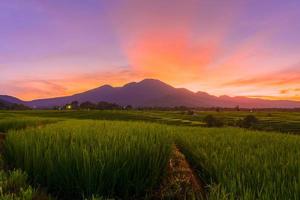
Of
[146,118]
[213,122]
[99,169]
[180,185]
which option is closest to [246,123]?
[213,122]

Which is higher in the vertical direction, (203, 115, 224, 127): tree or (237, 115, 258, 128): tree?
(203, 115, 224, 127): tree

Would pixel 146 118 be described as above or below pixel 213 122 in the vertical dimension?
above

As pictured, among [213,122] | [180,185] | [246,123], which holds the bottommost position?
[246,123]

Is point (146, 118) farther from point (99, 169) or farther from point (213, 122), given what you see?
point (99, 169)

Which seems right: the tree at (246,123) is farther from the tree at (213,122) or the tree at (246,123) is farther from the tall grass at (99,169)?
the tall grass at (99,169)

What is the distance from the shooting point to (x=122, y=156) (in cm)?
441

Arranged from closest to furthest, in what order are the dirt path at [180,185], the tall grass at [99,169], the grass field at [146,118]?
the tall grass at [99,169]
the dirt path at [180,185]
the grass field at [146,118]

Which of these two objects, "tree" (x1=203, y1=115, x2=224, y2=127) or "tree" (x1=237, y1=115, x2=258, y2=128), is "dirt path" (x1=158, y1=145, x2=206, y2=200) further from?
"tree" (x1=237, y1=115, x2=258, y2=128)

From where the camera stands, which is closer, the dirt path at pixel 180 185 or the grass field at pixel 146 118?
the dirt path at pixel 180 185

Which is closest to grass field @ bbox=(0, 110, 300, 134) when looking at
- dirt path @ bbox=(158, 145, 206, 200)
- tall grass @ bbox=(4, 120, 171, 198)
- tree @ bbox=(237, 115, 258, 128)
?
tree @ bbox=(237, 115, 258, 128)

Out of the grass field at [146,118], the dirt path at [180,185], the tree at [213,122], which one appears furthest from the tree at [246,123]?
the dirt path at [180,185]

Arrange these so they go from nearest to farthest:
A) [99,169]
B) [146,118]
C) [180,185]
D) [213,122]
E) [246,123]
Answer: [99,169] < [180,185] < [213,122] < [246,123] < [146,118]

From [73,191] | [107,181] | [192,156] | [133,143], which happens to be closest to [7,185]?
[73,191]

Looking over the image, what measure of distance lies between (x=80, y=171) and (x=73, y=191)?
256 mm
